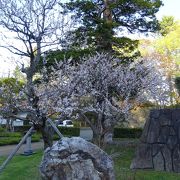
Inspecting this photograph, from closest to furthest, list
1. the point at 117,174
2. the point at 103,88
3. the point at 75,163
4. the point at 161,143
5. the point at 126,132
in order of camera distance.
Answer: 1. the point at 75,163
2. the point at 117,174
3. the point at 161,143
4. the point at 103,88
5. the point at 126,132

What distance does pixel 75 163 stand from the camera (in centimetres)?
516

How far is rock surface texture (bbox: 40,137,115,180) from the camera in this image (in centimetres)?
514

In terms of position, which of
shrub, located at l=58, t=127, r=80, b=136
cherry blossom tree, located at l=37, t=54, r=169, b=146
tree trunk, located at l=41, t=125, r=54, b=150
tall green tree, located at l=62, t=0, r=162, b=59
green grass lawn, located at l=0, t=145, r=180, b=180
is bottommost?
green grass lawn, located at l=0, t=145, r=180, b=180

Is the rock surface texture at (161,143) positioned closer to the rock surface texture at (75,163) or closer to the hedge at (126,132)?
the rock surface texture at (75,163)

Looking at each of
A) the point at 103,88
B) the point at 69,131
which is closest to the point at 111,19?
the point at 103,88

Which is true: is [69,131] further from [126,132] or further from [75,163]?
[75,163]

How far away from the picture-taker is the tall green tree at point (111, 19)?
16.1m

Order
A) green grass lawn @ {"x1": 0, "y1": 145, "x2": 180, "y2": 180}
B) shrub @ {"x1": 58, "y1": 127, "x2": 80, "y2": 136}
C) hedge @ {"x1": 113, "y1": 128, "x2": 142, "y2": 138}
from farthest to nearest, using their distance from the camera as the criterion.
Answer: shrub @ {"x1": 58, "y1": 127, "x2": 80, "y2": 136} → hedge @ {"x1": 113, "y1": 128, "x2": 142, "y2": 138} → green grass lawn @ {"x1": 0, "y1": 145, "x2": 180, "y2": 180}

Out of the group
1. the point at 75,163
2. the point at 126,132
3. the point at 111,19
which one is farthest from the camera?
the point at 126,132

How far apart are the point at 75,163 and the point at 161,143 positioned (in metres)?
4.78

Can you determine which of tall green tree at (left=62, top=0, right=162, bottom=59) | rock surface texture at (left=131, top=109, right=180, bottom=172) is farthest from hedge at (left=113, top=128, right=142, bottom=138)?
rock surface texture at (left=131, top=109, right=180, bottom=172)

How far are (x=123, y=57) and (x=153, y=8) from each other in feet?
8.71

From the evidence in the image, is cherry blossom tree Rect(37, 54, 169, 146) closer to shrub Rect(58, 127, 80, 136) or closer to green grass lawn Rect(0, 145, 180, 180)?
green grass lawn Rect(0, 145, 180, 180)

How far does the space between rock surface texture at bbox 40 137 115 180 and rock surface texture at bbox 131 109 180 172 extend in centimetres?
Result: 424
